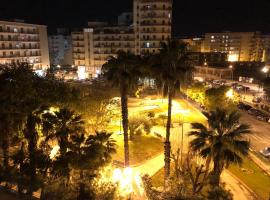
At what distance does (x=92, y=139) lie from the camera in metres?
24.5

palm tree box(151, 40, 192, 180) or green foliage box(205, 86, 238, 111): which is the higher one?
palm tree box(151, 40, 192, 180)

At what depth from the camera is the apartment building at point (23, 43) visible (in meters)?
89.2

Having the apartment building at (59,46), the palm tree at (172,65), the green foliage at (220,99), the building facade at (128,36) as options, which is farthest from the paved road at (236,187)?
the apartment building at (59,46)

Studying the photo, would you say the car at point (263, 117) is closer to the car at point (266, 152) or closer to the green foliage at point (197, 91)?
the green foliage at point (197, 91)

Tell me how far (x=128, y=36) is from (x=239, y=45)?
9156cm

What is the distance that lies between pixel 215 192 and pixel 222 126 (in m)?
5.06

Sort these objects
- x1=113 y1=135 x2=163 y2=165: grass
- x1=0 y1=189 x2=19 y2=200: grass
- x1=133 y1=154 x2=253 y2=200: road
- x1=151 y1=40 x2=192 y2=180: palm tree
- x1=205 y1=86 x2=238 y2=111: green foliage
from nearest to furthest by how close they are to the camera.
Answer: x1=0 y1=189 x2=19 y2=200: grass, x1=151 y1=40 x2=192 y2=180: palm tree, x1=133 y1=154 x2=253 y2=200: road, x1=113 y1=135 x2=163 y2=165: grass, x1=205 y1=86 x2=238 y2=111: green foliage

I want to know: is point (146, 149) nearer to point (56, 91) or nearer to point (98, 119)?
point (98, 119)

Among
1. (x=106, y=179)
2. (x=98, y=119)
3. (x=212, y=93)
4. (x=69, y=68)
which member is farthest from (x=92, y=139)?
(x=69, y=68)

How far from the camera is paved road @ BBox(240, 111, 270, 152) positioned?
137ft

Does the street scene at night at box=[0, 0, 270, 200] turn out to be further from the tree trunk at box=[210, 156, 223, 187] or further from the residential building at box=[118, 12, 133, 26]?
the residential building at box=[118, 12, 133, 26]

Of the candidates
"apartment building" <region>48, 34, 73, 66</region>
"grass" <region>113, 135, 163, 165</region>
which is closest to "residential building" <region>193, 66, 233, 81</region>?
"grass" <region>113, 135, 163, 165</region>

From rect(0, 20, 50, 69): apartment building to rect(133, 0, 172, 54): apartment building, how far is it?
1535 inches

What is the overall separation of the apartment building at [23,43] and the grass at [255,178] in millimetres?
74386
